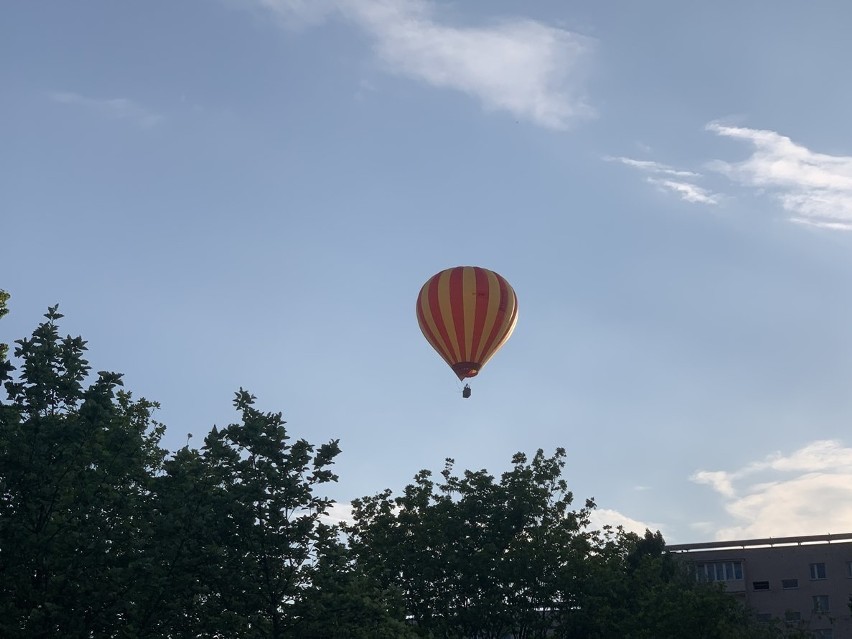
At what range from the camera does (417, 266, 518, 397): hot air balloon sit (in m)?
48.7

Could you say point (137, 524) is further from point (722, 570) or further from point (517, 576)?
point (722, 570)

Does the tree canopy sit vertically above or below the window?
below

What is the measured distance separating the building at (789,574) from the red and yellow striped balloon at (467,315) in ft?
123

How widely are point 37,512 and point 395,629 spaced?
32.5 feet

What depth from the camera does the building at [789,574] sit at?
7794cm

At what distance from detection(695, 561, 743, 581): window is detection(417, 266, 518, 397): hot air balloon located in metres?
40.0

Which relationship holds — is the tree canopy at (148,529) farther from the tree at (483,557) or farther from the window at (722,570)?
the window at (722,570)

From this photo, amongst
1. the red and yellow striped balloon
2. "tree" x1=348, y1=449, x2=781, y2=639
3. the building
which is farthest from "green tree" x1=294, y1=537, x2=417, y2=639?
the building

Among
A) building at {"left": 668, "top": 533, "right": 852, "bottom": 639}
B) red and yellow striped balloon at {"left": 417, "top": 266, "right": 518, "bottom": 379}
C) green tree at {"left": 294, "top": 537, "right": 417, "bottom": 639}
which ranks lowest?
green tree at {"left": 294, "top": 537, "right": 417, "bottom": 639}

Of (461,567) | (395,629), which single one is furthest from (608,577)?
(395,629)

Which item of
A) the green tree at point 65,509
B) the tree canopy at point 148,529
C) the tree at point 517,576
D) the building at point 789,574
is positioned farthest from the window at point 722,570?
the green tree at point 65,509

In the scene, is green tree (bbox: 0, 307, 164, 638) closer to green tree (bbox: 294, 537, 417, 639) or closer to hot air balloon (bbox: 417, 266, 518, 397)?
green tree (bbox: 294, 537, 417, 639)

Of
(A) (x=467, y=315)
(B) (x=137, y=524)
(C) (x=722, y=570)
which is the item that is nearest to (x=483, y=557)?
(A) (x=467, y=315)

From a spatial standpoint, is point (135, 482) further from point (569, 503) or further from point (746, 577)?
point (746, 577)
